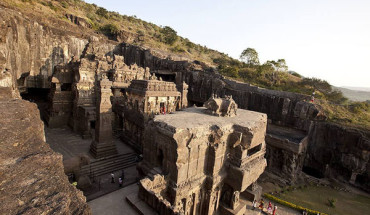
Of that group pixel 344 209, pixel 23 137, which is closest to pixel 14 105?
pixel 23 137

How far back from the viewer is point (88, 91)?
70.3 feet

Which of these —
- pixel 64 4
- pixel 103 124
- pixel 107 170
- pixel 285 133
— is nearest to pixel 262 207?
pixel 285 133

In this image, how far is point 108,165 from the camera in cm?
1439

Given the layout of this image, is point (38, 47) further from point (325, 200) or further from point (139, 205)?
point (325, 200)

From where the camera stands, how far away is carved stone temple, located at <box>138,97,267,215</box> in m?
8.98

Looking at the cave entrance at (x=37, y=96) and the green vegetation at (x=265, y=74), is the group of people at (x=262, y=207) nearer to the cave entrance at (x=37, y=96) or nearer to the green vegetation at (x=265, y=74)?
the green vegetation at (x=265, y=74)

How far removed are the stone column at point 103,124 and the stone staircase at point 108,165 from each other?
47 centimetres

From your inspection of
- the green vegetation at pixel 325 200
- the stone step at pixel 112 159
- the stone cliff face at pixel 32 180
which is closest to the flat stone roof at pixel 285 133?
the green vegetation at pixel 325 200

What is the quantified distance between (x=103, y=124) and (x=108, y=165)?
10.4ft

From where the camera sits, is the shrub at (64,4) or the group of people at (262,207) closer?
the group of people at (262,207)

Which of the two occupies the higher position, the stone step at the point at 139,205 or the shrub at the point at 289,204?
the stone step at the point at 139,205

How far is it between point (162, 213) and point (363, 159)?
2040 cm

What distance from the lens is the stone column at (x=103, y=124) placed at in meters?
13.9

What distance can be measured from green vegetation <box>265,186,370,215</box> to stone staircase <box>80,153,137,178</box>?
1195cm
